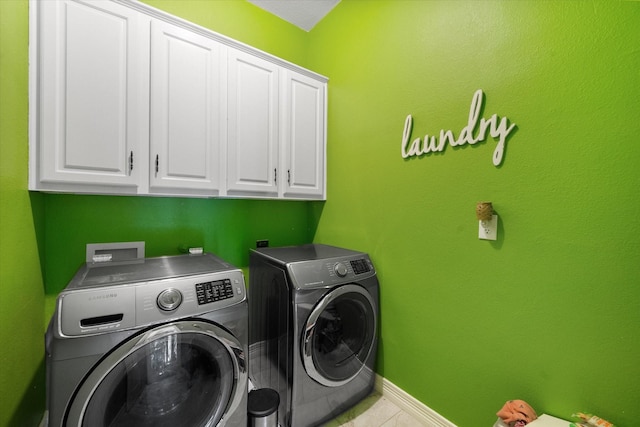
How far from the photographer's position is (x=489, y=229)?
1.21 metres

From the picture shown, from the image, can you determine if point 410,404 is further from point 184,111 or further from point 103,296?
point 184,111

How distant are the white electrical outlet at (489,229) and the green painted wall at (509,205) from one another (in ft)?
0.08

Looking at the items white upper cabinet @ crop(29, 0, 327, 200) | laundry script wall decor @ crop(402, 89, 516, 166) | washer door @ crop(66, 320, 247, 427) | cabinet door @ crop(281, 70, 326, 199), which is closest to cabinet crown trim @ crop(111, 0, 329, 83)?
white upper cabinet @ crop(29, 0, 327, 200)

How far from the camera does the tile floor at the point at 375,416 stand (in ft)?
4.79

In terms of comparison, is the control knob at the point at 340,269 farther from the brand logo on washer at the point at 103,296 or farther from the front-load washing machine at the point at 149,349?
the brand logo on washer at the point at 103,296

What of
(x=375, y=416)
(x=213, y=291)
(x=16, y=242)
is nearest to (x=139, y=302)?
(x=213, y=291)

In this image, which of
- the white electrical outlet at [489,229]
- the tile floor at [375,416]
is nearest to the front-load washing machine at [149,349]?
the tile floor at [375,416]

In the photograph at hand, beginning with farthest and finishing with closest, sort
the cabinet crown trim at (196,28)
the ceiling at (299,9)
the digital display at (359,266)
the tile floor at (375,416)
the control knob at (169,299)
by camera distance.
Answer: the ceiling at (299,9) < the digital display at (359,266) < the tile floor at (375,416) < the cabinet crown trim at (196,28) < the control knob at (169,299)

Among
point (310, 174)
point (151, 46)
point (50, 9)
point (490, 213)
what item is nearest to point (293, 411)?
point (490, 213)

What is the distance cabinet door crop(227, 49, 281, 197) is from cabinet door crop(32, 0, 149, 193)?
47 centimetres

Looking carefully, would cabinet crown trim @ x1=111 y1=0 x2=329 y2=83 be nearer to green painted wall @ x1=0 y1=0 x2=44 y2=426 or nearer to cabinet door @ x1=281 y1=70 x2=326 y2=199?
cabinet door @ x1=281 y1=70 x2=326 y2=199

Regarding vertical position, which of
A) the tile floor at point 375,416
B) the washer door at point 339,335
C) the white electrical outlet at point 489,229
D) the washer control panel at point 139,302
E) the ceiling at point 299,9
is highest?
the ceiling at point 299,9

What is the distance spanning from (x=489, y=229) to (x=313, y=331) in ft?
3.35

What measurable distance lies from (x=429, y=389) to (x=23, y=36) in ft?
8.46
